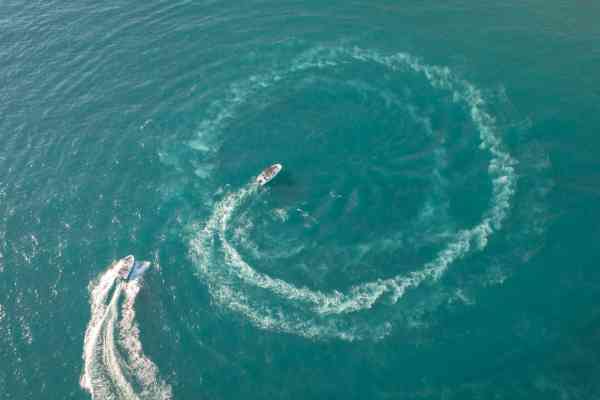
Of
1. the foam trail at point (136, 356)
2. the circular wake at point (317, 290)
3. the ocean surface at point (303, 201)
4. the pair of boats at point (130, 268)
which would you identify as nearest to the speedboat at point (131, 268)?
the pair of boats at point (130, 268)

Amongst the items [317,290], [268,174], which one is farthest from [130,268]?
[317,290]

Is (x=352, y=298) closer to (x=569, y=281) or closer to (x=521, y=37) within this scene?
(x=569, y=281)

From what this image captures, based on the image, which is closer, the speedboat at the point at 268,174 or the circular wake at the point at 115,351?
the circular wake at the point at 115,351

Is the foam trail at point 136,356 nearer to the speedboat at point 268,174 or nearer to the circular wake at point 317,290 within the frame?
the circular wake at point 317,290

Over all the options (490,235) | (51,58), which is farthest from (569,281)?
(51,58)

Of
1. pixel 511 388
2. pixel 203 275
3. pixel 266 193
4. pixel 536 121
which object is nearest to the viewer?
pixel 511 388

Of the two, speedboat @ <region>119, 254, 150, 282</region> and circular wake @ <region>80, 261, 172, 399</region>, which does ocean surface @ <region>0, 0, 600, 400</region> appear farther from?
speedboat @ <region>119, 254, 150, 282</region>

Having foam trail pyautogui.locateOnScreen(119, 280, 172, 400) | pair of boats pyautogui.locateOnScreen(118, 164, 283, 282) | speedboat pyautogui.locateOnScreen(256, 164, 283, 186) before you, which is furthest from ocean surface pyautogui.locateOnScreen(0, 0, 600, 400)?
speedboat pyautogui.locateOnScreen(256, 164, 283, 186)
